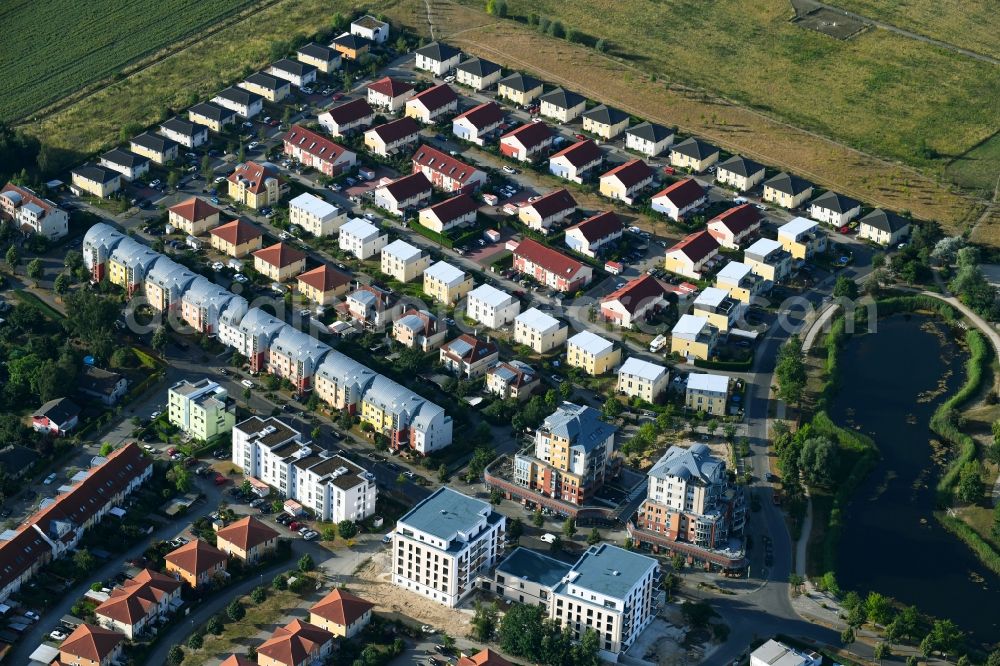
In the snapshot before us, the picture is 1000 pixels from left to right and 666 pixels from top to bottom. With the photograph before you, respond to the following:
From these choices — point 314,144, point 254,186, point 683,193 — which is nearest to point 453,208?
point 314,144

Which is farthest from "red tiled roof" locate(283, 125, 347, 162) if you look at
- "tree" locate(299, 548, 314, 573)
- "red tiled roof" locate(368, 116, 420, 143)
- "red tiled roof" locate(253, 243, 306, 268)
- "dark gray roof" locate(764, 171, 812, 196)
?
"tree" locate(299, 548, 314, 573)

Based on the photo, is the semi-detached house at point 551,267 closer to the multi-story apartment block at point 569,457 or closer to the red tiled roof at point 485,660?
the multi-story apartment block at point 569,457

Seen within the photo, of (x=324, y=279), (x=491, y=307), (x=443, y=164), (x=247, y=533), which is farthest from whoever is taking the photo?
(x=443, y=164)

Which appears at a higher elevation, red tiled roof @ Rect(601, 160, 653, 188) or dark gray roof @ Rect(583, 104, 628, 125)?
dark gray roof @ Rect(583, 104, 628, 125)

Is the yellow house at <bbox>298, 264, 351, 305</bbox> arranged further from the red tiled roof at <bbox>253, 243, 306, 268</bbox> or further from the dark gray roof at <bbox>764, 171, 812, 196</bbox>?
the dark gray roof at <bbox>764, 171, 812, 196</bbox>

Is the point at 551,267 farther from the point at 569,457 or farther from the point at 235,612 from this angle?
the point at 235,612

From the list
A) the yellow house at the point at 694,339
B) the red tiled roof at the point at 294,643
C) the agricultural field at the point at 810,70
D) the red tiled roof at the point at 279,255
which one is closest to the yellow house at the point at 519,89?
the agricultural field at the point at 810,70

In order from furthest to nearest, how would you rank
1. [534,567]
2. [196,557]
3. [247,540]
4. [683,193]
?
1. [683,193]
2. [247,540]
3. [534,567]
4. [196,557]
